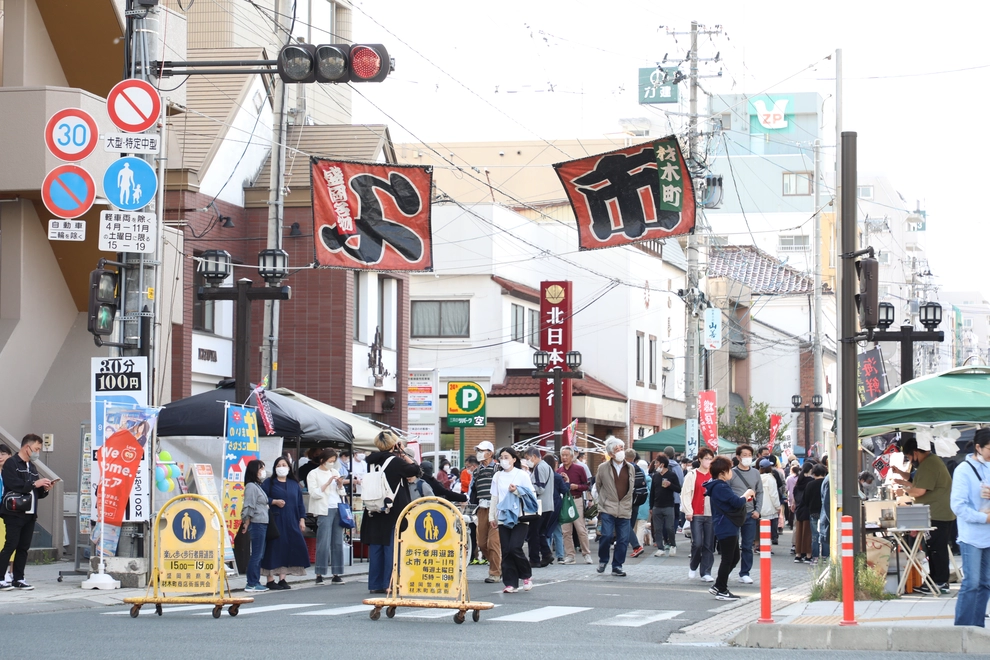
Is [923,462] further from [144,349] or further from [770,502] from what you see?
[144,349]

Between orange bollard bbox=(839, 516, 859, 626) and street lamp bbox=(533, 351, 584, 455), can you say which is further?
street lamp bbox=(533, 351, 584, 455)

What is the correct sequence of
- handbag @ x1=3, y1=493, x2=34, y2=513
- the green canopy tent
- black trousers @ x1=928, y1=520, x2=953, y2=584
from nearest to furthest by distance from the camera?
handbag @ x1=3, y1=493, x2=34, y2=513 → black trousers @ x1=928, y1=520, x2=953, y2=584 → the green canopy tent

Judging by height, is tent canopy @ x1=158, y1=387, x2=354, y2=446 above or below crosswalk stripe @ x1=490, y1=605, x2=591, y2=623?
above

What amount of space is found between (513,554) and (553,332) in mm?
22842

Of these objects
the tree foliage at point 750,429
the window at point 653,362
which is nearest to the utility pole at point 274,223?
the window at point 653,362

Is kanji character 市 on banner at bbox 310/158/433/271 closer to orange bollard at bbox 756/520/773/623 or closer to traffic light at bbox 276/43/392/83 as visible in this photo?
traffic light at bbox 276/43/392/83

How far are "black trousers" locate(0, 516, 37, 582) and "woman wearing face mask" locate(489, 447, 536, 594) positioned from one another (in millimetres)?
5752

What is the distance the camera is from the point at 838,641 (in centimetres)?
1080

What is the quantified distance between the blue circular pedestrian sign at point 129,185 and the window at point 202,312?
12.0m

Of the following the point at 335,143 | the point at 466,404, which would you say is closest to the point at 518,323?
the point at 466,404

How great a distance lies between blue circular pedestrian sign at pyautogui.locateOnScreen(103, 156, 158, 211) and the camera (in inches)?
625

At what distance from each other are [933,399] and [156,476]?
10.0 meters

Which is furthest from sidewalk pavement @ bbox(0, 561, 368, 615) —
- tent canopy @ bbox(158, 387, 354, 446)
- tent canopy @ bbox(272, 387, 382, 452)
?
tent canopy @ bbox(272, 387, 382, 452)

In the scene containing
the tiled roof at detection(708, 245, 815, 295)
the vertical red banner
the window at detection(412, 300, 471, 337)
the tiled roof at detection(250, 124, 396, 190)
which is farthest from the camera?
the tiled roof at detection(708, 245, 815, 295)
